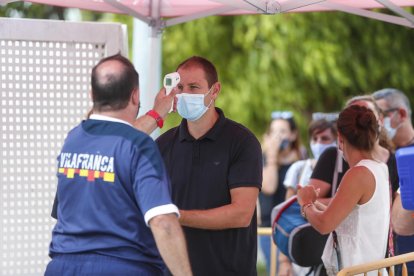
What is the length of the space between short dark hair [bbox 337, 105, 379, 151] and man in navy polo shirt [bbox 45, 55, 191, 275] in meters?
1.52

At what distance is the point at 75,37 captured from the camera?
19.3 ft

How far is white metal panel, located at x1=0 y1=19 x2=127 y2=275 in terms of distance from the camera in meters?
5.77

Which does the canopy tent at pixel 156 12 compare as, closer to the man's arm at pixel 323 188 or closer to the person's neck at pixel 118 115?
the man's arm at pixel 323 188

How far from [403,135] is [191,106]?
6.86 feet

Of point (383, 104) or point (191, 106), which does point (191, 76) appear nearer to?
point (191, 106)

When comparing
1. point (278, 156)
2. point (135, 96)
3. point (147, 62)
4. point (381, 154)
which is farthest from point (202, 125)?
point (278, 156)

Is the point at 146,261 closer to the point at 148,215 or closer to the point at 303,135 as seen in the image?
the point at 148,215

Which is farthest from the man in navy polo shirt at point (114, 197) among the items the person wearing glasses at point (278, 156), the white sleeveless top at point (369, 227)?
the person wearing glasses at point (278, 156)

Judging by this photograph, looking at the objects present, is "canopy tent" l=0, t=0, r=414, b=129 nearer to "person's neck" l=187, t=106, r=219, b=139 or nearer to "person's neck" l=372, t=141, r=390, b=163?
"person's neck" l=372, t=141, r=390, b=163

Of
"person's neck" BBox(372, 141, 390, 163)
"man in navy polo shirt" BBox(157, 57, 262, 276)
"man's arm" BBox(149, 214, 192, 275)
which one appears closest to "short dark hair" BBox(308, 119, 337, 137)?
"person's neck" BBox(372, 141, 390, 163)

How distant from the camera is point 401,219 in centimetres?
526

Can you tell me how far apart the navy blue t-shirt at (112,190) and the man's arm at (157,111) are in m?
0.62

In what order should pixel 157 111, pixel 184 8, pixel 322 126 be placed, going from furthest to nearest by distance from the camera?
1. pixel 322 126
2. pixel 184 8
3. pixel 157 111

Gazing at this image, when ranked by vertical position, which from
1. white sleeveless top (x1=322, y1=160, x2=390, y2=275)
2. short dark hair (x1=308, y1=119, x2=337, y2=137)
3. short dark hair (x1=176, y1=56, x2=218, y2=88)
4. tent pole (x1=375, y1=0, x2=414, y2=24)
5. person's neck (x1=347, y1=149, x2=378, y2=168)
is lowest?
white sleeveless top (x1=322, y1=160, x2=390, y2=275)
